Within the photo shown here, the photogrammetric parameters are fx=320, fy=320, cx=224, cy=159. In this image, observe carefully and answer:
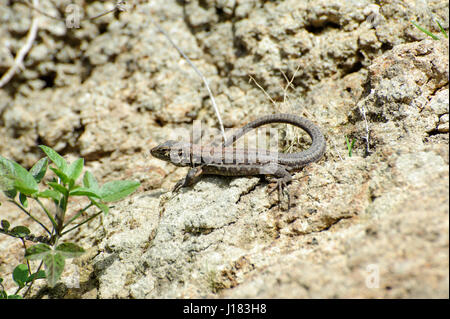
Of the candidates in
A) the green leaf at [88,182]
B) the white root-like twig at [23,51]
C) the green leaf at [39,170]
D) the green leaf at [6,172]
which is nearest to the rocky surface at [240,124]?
the white root-like twig at [23,51]

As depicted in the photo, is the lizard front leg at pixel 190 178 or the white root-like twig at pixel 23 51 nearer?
the lizard front leg at pixel 190 178

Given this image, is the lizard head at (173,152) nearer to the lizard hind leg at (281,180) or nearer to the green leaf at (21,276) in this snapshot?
the lizard hind leg at (281,180)

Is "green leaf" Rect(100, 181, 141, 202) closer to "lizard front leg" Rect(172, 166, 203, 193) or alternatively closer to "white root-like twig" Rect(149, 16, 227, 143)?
"lizard front leg" Rect(172, 166, 203, 193)

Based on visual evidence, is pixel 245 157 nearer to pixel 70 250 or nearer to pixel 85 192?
pixel 85 192

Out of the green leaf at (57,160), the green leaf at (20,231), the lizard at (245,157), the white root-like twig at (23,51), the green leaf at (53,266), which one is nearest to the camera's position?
the green leaf at (53,266)

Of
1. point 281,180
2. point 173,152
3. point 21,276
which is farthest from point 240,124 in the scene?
point 21,276

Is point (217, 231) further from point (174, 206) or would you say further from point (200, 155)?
point (200, 155)
